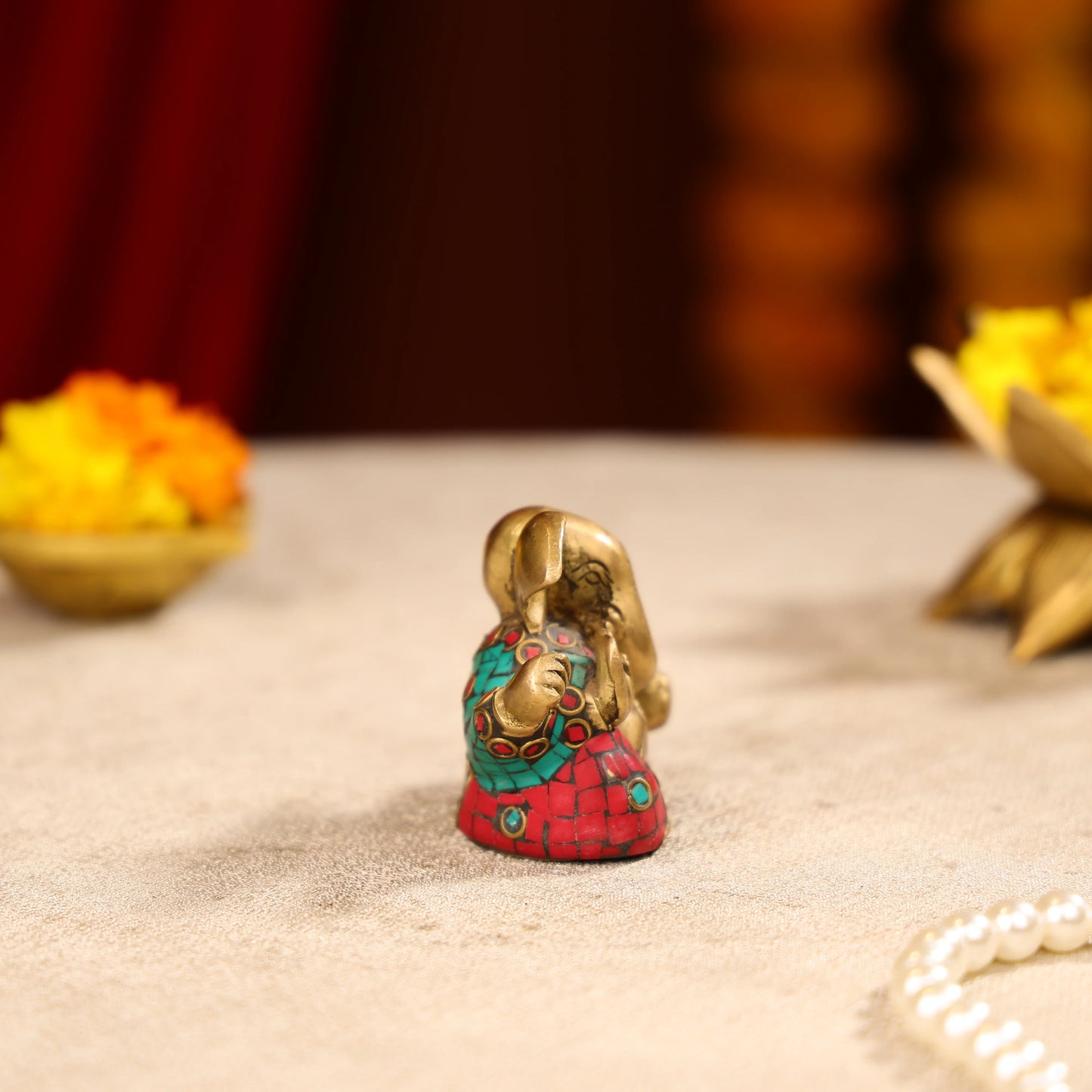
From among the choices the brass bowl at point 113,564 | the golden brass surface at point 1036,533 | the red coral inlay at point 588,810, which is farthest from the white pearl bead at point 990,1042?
the brass bowl at point 113,564

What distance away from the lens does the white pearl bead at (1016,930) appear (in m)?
0.65

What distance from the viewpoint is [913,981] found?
61cm

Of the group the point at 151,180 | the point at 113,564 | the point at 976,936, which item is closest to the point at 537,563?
the point at 976,936

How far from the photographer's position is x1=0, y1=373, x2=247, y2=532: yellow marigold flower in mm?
1209

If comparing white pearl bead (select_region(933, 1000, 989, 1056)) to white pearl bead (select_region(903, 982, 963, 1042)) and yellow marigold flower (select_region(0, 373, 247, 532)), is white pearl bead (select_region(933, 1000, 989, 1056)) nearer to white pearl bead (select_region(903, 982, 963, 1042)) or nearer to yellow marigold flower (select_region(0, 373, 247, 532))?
white pearl bead (select_region(903, 982, 963, 1042))

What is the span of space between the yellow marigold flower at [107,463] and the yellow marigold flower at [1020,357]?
0.64 metres

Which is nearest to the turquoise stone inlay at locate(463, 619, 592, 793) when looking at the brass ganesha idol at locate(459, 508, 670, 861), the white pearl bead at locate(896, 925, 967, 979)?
the brass ganesha idol at locate(459, 508, 670, 861)

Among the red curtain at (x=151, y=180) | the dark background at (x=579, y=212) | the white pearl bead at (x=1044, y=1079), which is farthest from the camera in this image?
the dark background at (x=579, y=212)

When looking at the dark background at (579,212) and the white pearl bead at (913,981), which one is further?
the dark background at (579,212)

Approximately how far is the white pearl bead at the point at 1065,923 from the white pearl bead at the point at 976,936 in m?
0.03

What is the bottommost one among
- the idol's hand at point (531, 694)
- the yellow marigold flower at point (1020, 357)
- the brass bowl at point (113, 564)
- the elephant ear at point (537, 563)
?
the brass bowl at point (113, 564)

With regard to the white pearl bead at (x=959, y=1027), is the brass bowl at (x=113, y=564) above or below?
below

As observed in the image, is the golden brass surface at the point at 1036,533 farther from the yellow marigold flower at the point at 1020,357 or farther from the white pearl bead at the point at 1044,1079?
the white pearl bead at the point at 1044,1079

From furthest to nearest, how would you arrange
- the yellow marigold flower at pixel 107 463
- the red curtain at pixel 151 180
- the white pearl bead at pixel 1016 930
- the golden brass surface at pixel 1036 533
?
the red curtain at pixel 151 180 → the yellow marigold flower at pixel 107 463 → the golden brass surface at pixel 1036 533 → the white pearl bead at pixel 1016 930
